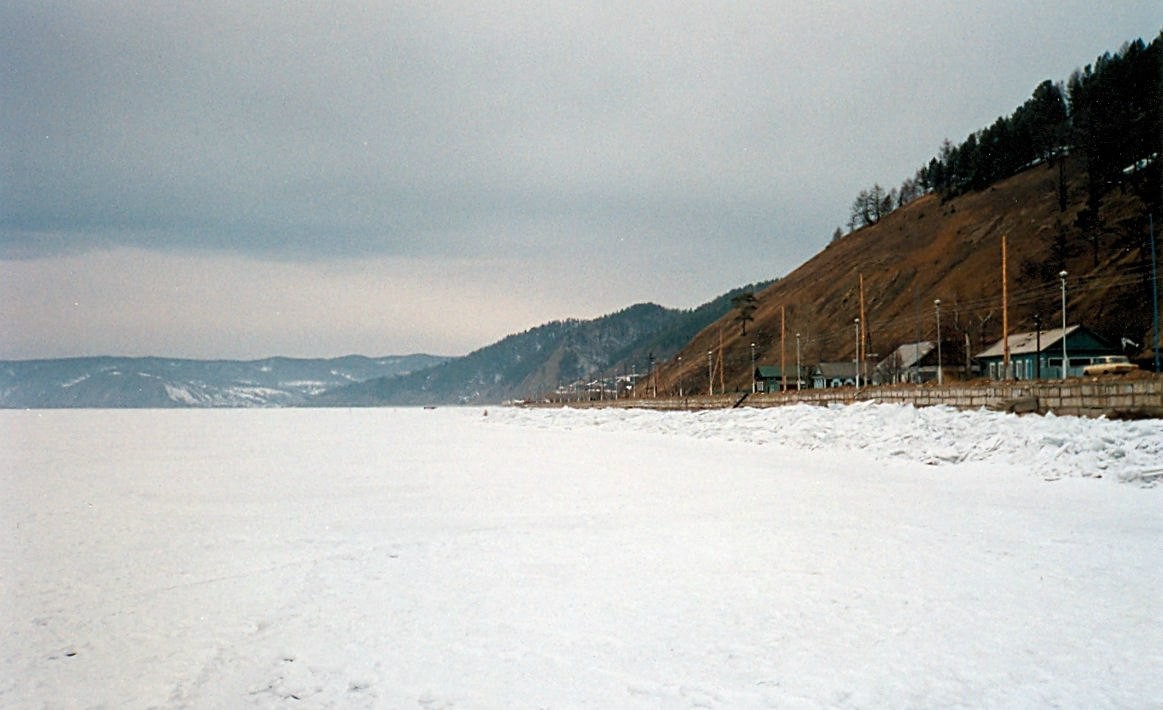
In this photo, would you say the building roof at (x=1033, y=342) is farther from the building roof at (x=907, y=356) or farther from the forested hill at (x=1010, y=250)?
the building roof at (x=907, y=356)

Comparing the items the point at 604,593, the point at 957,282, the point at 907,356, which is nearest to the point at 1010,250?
the point at 957,282

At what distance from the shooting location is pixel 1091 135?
94375 mm

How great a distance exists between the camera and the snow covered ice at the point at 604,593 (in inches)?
186

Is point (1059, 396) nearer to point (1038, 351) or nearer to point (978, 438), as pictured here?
point (978, 438)

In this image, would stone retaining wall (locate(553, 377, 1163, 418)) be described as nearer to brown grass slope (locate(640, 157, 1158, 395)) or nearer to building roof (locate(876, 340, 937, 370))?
brown grass slope (locate(640, 157, 1158, 395))

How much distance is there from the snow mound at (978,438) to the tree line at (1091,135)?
74.5 m

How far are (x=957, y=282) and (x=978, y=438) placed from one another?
3895 inches

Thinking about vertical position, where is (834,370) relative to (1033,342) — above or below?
below

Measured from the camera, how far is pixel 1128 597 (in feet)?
20.8

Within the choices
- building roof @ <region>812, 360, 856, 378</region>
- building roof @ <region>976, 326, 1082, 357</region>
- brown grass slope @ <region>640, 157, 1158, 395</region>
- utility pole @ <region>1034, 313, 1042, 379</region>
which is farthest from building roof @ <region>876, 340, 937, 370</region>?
utility pole @ <region>1034, 313, 1042, 379</region>

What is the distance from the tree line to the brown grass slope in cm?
308

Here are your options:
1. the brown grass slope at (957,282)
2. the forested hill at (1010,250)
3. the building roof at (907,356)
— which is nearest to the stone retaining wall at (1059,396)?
the forested hill at (1010,250)

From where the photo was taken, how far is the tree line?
89.0 meters

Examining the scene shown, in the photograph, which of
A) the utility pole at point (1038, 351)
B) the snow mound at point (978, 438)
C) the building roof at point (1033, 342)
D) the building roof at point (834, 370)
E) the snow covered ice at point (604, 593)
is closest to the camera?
the snow covered ice at point (604, 593)
